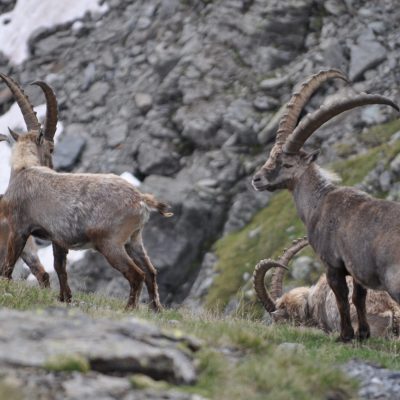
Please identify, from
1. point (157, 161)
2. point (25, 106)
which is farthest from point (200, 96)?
point (25, 106)

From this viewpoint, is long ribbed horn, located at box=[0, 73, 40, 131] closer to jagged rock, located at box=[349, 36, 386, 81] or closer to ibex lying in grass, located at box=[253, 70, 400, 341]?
ibex lying in grass, located at box=[253, 70, 400, 341]

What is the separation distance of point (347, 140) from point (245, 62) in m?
Result: 8.09

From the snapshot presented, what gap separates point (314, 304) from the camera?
16.4 metres

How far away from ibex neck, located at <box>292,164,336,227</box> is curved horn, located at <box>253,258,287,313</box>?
3523 mm

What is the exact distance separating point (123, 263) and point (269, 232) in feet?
70.6

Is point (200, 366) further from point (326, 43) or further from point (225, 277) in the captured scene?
point (326, 43)

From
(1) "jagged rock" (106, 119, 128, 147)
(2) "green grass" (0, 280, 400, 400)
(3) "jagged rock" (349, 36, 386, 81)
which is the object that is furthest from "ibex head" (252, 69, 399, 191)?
(1) "jagged rock" (106, 119, 128, 147)

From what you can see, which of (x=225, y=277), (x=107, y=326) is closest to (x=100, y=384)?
(x=107, y=326)

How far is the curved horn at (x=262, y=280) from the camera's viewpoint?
54.9ft

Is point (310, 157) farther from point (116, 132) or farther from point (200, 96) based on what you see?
point (116, 132)

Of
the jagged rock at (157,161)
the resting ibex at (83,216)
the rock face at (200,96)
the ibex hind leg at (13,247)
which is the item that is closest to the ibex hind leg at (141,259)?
the resting ibex at (83,216)

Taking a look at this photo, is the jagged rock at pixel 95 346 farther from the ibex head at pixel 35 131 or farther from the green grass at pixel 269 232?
the green grass at pixel 269 232

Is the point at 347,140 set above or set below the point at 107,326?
below

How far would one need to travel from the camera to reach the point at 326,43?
40.0 m
